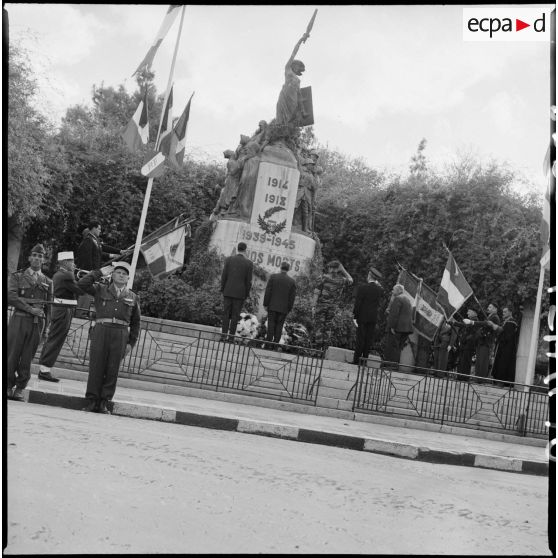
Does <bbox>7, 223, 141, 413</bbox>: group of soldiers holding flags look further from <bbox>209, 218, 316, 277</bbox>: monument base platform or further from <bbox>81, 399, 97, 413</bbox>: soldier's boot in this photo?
<bbox>209, 218, 316, 277</bbox>: monument base platform

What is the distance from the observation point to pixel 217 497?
5.79 metres

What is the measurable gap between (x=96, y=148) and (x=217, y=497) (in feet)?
91.5

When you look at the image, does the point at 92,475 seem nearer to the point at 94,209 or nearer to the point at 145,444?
the point at 145,444

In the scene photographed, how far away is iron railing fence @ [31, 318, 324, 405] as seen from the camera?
14359mm

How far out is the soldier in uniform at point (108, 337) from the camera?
9930mm

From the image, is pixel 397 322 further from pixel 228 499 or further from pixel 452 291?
pixel 228 499

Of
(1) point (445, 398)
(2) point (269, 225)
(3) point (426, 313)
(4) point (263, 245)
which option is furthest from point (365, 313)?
(2) point (269, 225)

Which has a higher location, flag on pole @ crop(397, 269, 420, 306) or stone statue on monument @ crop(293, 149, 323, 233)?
stone statue on monument @ crop(293, 149, 323, 233)

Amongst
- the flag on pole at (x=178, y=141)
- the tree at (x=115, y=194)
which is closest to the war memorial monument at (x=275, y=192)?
the flag on pole at (x=178, y=141)

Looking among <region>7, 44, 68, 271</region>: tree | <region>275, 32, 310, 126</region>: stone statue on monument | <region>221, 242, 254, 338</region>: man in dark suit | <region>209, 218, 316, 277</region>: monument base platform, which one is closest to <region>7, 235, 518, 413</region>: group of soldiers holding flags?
<region>221, 242, 254, 338</region>: man in dark suit

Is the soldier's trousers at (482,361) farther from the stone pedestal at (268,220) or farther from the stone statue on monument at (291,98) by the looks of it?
the stone statue on monument at (291,98)

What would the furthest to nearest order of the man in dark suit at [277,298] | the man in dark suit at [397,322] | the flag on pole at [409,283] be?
the flag on pole at [409,283] → the man in dark suit at [397,322] → the man in dark suit at [277,298]

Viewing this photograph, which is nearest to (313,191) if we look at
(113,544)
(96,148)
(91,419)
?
(96,148)

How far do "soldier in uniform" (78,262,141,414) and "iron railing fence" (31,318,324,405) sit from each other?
4.19 metres
